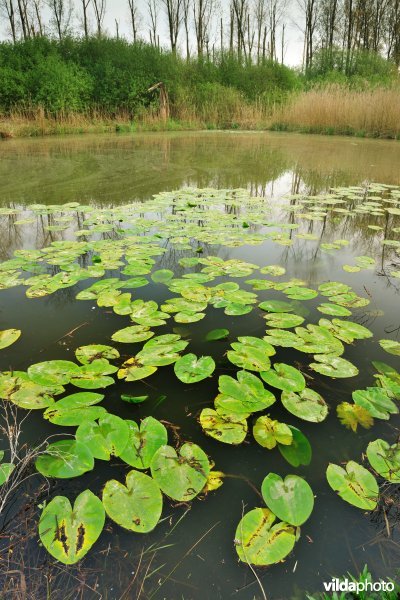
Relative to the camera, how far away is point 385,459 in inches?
29.6

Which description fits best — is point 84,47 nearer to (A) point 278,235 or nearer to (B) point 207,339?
(A) point 278,235

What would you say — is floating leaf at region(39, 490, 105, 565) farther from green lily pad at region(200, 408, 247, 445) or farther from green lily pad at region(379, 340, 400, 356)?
green lily pad at region(379, 340, 400, 356)

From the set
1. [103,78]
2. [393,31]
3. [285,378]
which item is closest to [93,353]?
[285,378]

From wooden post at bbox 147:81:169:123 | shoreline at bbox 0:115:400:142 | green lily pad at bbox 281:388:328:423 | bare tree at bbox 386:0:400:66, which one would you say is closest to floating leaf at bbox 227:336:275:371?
green lily pad at bbox 281:388:328:423

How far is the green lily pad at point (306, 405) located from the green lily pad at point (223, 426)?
0.13 metres

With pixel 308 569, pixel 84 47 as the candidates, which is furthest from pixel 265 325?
pixel 84 47

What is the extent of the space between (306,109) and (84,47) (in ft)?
27.7

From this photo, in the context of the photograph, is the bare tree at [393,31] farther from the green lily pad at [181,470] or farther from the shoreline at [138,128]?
the green lily pad at [181,470]

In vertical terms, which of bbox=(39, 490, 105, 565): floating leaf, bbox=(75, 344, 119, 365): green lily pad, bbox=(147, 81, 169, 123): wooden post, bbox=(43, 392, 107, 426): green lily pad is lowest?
bbox=(39, 490, 105, 565): floating leaf

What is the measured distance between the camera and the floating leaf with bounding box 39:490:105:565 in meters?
0.57

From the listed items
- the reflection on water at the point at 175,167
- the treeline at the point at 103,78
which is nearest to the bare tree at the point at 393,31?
the treeline at the point at 103,78

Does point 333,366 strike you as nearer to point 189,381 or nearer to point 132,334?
point 189,381

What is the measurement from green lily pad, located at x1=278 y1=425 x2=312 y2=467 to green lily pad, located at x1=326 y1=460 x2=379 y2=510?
54 millimetres

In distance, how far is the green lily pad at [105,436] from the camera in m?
0.76
